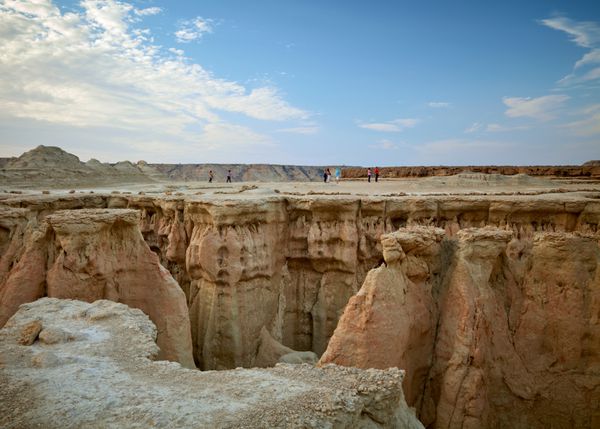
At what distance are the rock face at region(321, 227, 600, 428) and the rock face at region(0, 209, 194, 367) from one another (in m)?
3.86

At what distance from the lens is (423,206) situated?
15.9m

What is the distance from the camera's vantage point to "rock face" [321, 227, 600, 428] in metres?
8.34

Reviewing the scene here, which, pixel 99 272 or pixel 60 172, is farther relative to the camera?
pixel 60 172

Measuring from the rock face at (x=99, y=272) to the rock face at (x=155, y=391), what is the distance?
2522 mm

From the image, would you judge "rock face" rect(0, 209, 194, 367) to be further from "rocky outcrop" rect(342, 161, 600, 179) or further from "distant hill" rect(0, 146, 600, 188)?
"rocky outcrop" rect(342, 161, 600, 179)

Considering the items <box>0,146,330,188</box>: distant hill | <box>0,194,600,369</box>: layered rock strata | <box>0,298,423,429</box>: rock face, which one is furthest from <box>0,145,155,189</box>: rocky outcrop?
<box>0,298,423,429</box>: rock face

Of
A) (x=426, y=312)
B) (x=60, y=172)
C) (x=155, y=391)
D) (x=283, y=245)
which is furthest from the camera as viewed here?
(x=60, y=172)

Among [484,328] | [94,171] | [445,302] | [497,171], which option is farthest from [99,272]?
[497,171]

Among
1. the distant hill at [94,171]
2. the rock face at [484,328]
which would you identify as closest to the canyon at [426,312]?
the rock face at [484,328]

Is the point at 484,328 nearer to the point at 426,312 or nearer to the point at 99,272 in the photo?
the point at 426,312

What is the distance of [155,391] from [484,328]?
252 inches

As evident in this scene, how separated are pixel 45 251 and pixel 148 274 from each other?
222cm

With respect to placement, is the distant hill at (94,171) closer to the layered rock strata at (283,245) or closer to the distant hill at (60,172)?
the distant hill at (60,172)

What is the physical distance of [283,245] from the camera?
16125 millimetres
